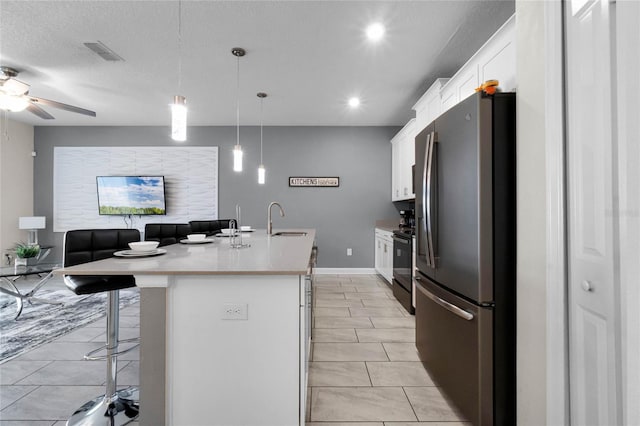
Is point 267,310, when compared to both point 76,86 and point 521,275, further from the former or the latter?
point 76,86

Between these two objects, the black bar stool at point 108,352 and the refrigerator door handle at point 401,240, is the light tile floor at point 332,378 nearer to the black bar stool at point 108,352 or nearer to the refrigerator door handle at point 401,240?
the black bar stool at point 108,352

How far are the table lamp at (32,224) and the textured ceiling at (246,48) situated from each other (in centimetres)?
223

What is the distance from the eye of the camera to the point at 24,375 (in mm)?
2016

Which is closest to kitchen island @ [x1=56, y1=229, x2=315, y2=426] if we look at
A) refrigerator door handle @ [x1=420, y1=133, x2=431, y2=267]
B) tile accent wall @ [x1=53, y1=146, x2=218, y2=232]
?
refrigerator door handle @ [x1=420, y1=133, x2=431, y2=267]

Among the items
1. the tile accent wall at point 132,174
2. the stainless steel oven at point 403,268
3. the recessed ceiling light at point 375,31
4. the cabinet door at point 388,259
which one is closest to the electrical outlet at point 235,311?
the stainless steel oven at point 403,268

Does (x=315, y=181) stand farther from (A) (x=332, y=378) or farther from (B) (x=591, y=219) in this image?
(B) (x=591, y=219)

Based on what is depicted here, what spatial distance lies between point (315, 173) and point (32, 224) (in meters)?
4.93

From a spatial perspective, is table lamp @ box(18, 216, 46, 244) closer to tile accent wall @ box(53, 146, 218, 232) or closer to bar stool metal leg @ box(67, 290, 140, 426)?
tile accent wall @ box(53, 146, 218, 232)

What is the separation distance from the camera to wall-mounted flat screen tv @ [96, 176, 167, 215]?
5.29m

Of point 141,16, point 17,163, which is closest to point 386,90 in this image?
point 141,16

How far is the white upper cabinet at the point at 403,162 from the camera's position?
421 cm

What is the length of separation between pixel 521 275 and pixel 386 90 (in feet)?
10.2

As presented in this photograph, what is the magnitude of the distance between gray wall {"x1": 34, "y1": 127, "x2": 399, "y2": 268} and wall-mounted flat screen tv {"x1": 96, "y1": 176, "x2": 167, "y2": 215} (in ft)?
2.34

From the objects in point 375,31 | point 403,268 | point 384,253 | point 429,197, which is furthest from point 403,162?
point 429,197
